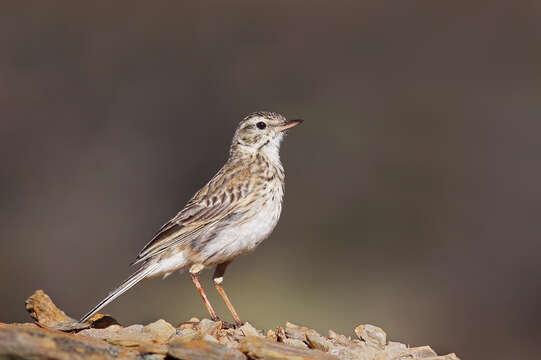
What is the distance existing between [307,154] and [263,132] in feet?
46.5

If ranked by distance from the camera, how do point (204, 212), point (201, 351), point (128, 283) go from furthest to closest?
point (204, 212) → point (128, 283) → point (201, 351)

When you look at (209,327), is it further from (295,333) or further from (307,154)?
(307,154)

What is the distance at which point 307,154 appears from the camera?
23.2 m

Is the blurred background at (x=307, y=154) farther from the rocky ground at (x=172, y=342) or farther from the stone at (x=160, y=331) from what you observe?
the stone at (x=160, y=331)

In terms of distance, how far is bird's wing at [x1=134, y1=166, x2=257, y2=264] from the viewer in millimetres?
8125

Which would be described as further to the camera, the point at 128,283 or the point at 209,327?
the point at 128,283

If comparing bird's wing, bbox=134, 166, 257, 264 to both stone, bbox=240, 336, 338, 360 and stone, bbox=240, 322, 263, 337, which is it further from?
stone, bbox=240, 336, 338, 360

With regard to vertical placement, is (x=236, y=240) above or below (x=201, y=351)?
above

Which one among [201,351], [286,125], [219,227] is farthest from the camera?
[286,125]

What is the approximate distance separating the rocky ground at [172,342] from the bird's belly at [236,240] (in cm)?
66

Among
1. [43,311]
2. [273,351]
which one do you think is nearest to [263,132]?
[43,311]

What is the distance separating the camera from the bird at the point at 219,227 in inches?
319

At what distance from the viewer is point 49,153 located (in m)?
23.7

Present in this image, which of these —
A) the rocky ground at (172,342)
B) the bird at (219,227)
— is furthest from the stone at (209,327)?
the bird at (219,227)
